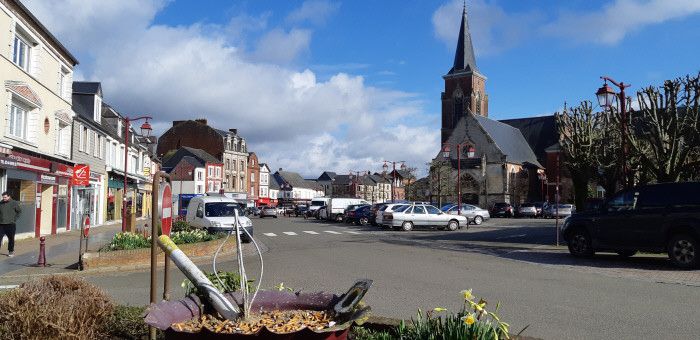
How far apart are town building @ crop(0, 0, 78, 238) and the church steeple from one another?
237 ft

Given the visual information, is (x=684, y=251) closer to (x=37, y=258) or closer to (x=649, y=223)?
(x=649, y=223)

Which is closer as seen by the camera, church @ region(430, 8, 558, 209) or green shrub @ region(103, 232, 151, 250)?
green shrub @ region(103, 232, 151, 250)

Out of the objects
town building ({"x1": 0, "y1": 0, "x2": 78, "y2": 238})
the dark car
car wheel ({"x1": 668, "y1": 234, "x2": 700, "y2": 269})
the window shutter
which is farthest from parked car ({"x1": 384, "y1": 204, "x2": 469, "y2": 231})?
car wheel ({"x1": 668, "y1": 234, "x2": 700, "y2": 269})

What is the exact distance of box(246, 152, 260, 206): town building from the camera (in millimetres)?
95144

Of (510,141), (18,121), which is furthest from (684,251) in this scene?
(510,141)

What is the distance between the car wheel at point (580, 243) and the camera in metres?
15.7

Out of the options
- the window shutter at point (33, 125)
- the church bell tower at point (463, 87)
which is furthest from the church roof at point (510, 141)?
the window shutter at point (33, 125)

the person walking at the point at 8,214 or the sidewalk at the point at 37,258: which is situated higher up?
the person walking at the point at 8,214

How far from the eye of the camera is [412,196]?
3059 inches

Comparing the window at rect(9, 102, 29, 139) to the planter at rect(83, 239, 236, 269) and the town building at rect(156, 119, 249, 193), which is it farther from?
the town building at rect(156, 119, 249, 193)

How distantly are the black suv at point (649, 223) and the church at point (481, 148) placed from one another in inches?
2006

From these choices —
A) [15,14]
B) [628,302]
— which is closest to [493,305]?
[628,302]

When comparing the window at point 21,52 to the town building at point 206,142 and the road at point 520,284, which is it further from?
the town building at point 206,142

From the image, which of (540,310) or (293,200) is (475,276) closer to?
(540,310)
